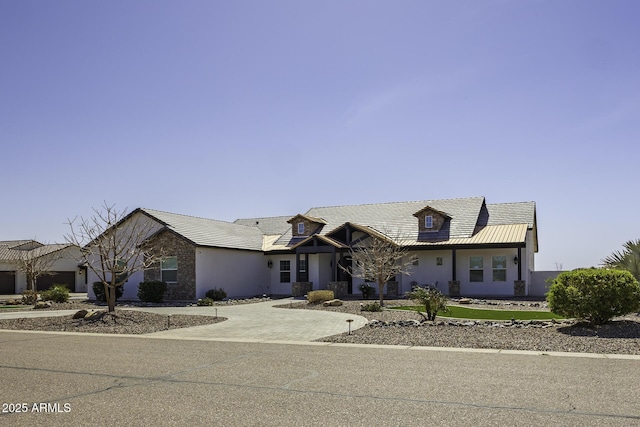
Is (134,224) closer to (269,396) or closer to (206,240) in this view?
(206,240)

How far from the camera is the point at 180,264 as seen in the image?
32500 mm

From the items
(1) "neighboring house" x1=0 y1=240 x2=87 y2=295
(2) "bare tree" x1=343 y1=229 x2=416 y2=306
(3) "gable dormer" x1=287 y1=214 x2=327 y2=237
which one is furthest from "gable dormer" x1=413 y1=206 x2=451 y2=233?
(1) "neighboring house" x1=0 y1=240 x2=87 y2=295

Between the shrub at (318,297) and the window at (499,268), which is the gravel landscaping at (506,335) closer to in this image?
the shrub at (318,297)

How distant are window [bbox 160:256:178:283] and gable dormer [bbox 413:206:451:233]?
14.2 metres

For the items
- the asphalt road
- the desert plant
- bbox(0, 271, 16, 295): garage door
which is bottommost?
bbox(0, 271, 16, 295): garage door

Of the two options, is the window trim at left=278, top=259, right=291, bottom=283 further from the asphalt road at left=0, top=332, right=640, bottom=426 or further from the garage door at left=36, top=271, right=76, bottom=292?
the garage door at left=36, top=271, right=76, bottom=292

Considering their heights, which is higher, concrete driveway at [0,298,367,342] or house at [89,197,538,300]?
house at [89,197,538,300]

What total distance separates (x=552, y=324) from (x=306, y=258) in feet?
69.2

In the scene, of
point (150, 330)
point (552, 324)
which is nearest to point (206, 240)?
point (150, 330)

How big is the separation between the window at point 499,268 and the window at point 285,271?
41.1 ft

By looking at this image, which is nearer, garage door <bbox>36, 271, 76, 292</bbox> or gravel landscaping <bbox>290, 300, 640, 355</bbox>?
gravel landscaping <bbox>290, 300, 640, 355</bbox>

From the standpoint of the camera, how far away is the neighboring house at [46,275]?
51375mm

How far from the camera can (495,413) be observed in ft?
22.9

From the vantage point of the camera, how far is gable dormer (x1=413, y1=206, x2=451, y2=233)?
34.2 meters
